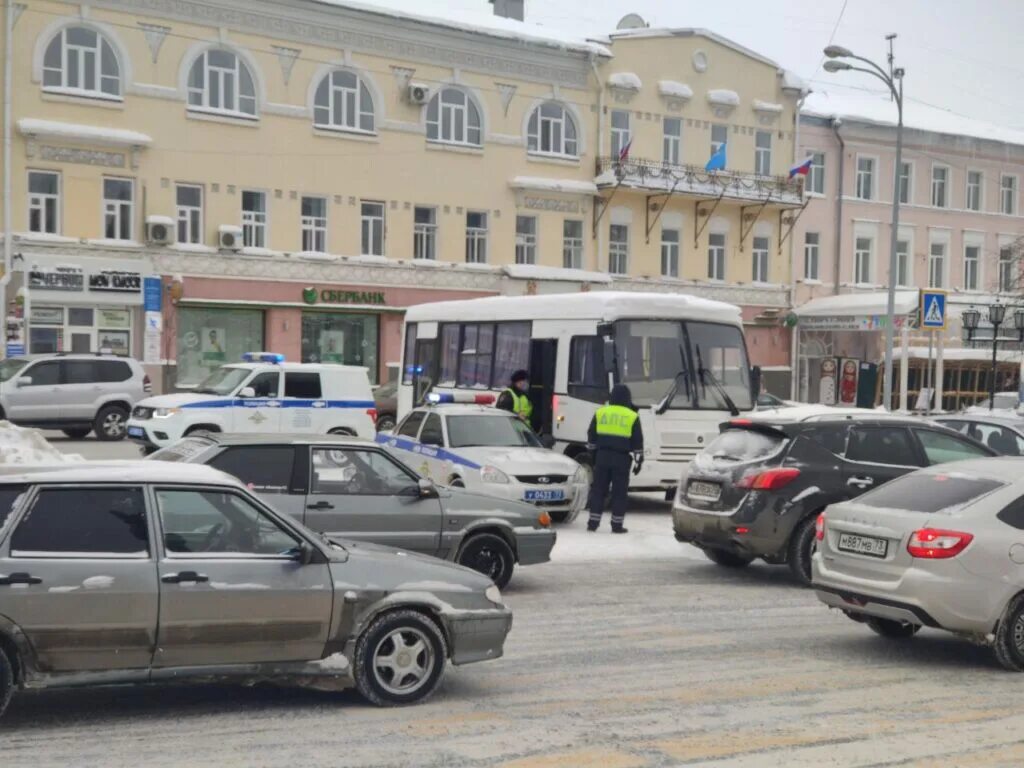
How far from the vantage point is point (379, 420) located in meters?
33.9

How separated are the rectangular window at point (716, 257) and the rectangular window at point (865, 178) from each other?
649 centimetres

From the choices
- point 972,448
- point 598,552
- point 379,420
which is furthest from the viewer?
point 379,420

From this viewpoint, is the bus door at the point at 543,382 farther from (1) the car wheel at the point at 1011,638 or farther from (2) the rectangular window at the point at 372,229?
(2) the rectangular window at the point at 372,229

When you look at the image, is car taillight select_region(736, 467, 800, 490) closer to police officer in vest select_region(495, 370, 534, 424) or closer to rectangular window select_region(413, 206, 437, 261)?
police officer in vest select_region(495, 370, 534, 424)

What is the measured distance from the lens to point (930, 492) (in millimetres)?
10008

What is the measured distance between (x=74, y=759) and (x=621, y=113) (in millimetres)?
39676

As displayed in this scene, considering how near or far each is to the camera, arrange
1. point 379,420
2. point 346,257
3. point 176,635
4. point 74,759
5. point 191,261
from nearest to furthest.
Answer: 1. point 74,759
2. point 176,635
3. point 379,420
4. point 191,261
5. point 346,257

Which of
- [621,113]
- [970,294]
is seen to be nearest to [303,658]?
[621,113]

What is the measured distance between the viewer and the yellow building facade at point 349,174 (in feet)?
114

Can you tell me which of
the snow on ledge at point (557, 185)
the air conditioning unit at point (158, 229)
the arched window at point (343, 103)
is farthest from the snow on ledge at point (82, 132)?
the snow on ledge at point (557, 185)

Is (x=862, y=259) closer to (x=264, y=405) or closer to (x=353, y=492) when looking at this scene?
(x=264, y=405)

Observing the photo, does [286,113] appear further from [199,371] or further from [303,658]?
[303,658]

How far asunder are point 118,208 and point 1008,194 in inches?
1411

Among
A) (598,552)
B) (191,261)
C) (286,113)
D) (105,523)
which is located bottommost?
(598,552)
